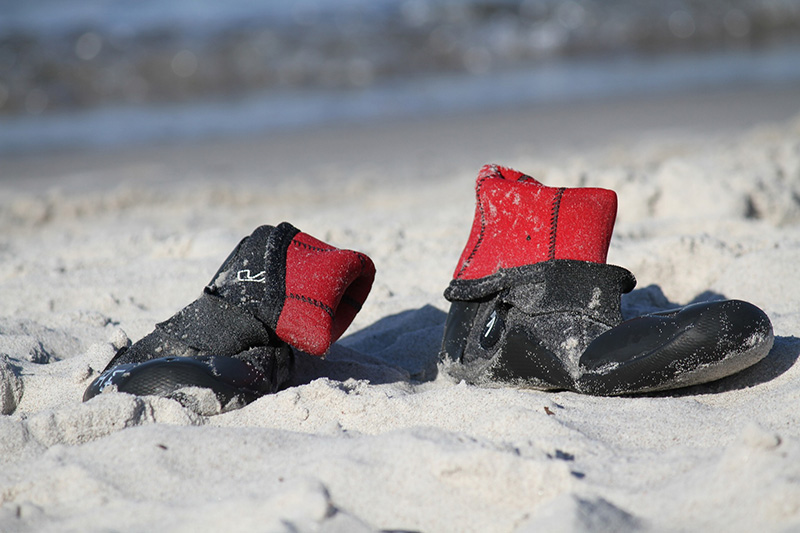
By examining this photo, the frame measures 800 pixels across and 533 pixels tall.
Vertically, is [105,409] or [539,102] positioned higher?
[539,102]

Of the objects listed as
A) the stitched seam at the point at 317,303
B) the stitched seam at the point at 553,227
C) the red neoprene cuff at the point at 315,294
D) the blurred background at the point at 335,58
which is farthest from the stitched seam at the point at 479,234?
the blurred background at the point at 335,58

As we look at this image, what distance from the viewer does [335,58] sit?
1078 centimetres

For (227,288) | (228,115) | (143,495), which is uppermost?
(228,115)

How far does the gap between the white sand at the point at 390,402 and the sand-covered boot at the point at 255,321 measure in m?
0.09

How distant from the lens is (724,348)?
1.70 meters

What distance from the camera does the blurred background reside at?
8500 millimetres

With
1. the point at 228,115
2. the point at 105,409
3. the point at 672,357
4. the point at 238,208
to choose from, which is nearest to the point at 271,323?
the point at 105,409

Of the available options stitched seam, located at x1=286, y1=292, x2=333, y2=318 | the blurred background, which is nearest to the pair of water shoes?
stitched seam, located at x1=286, y1=292, x2=333, y2=318

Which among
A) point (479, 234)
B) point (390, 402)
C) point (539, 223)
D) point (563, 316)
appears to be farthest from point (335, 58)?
point (390, 402)

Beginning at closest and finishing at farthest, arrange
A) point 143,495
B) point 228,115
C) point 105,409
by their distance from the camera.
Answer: point 143,495 < point 105,409 < point 228,115

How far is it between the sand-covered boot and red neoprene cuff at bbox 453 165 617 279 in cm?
35

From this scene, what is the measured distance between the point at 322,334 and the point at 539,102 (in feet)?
23.3

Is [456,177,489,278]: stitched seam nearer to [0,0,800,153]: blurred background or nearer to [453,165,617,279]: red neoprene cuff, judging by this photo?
[453,165,617,279]: red neoprene cuff

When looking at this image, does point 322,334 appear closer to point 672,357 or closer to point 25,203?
point 672,357
